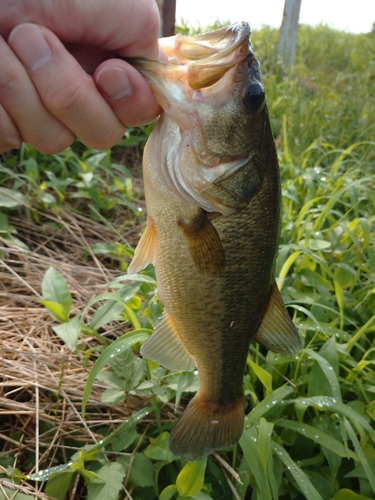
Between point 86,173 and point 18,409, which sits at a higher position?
point 86,173

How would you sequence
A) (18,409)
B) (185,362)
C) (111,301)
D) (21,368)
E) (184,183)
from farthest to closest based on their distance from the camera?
(111,301) < (21,368) < (18,409) < (185,362) < (184,183)

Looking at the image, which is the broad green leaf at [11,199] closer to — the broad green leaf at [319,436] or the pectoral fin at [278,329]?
the pectoral fin at [278,329]

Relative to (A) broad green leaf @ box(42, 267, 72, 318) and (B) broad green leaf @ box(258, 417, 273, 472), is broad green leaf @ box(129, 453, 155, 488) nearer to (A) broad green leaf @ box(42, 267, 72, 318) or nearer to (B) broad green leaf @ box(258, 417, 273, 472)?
(B) broad green leaf @ box(258, 417, 273, 472)

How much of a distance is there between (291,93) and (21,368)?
179 inches

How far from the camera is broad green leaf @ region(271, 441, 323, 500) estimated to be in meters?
1.52

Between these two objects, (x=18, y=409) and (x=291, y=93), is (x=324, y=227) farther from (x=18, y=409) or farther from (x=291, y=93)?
(x=291, y=93)

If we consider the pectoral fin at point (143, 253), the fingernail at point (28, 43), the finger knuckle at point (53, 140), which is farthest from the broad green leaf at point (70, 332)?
the fingernail at point (28, 43)

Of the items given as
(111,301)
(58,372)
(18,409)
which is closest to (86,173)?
(111,301)

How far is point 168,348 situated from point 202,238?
0.46 metres

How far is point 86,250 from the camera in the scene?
2814 millimetres

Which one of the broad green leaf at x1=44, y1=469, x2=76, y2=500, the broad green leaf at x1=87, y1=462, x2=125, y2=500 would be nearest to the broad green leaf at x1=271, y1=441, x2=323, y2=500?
the broad green leaf at x1=87, y1=462, x2=125, y2=500

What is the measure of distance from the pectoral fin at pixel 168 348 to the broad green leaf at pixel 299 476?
505 millimetres

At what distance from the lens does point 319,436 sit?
1.68m

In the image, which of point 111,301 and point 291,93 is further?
point 291,93
